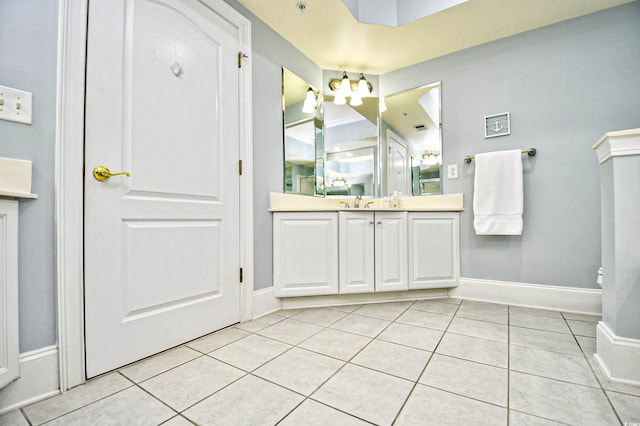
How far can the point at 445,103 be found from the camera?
2582mm

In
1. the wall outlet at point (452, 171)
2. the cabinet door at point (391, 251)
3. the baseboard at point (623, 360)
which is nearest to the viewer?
the baseboard at point (623, 360)

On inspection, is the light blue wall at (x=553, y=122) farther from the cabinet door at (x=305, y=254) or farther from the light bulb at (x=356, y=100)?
the cabinet door at (x=305, y=254)

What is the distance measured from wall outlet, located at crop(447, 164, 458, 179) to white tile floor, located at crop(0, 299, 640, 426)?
4.25 feet

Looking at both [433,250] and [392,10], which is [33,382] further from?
[392,10]

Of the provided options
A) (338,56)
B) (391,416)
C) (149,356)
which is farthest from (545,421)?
(338,56)

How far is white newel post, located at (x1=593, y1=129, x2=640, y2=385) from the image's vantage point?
112 centimetres

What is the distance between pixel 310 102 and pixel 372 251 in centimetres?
150

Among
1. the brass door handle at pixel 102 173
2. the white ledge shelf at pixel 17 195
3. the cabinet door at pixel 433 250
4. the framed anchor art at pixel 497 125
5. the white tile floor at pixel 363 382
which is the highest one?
the framed anchor art at pixel 497 125

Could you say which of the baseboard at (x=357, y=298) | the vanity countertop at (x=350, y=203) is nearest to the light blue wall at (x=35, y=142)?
the vanity countertop at (x=350, y=203)

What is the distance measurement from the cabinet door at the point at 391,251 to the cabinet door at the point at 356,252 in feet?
0.19

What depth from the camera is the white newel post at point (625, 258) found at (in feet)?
3.67

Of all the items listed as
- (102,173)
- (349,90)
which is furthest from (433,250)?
(102,173)

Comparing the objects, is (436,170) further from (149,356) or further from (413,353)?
(149,356)

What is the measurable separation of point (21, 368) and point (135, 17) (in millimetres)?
1583
